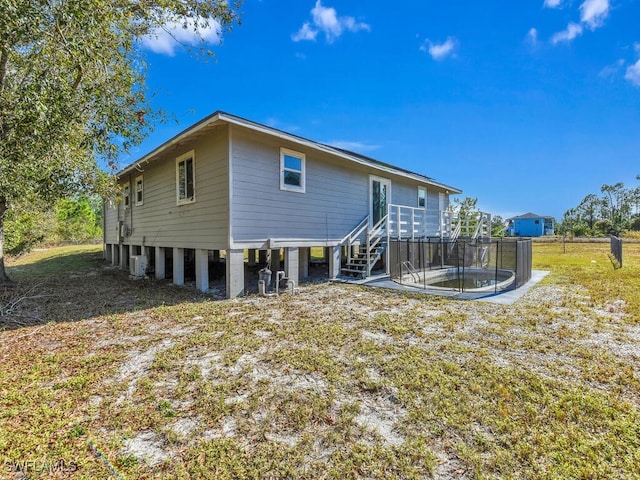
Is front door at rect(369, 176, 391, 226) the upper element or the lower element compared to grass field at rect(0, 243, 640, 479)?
upper

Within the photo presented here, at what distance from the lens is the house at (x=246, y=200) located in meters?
7.00

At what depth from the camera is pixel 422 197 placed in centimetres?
1474

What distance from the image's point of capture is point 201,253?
7934 millimetres

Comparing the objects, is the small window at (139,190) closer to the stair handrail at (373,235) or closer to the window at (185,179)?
the window at (185,179)

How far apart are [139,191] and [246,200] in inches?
283

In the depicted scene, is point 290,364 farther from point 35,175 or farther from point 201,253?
point 35,175

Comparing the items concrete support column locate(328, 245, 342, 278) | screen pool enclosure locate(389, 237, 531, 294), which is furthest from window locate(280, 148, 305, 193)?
screen pool enclosure locate(389, 237, 531, 294)

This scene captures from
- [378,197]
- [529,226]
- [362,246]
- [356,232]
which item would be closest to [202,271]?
[356,232]

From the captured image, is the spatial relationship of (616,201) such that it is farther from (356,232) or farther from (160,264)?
(160,264)

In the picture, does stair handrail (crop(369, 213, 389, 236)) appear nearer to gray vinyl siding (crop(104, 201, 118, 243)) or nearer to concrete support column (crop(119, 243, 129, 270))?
concrete support column (crop(119, 243, 129, 270))

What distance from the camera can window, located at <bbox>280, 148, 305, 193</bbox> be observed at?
316 inches

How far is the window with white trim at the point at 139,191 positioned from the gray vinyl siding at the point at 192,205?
0.24 metres

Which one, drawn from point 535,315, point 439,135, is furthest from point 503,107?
point 535,315

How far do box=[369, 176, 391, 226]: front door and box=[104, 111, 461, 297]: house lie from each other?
39mm
